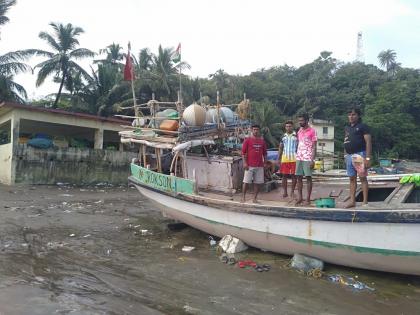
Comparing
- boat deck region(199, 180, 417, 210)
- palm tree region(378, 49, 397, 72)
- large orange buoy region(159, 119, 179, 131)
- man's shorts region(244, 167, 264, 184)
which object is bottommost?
boat deck region(199, 180, 417, 210)

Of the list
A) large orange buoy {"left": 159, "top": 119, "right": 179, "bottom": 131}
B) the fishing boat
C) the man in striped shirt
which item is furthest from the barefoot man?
large orange buoy {"left": 159, "top": 119, "right": 179, "bottom": 131}

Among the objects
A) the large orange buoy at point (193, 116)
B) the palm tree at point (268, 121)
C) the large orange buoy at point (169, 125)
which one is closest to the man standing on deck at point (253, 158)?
the large orange buoy at point (193, 116)

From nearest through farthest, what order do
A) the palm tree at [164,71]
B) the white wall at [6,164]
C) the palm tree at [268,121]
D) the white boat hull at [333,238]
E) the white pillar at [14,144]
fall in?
1. the white boat hull at [333,238]
2. the white pillar at [14,144]
3. the white wall at [6,164]
4. the palm tree at [164,71]
5. the palm tree at [268,121]

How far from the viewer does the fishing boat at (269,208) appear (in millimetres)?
5332

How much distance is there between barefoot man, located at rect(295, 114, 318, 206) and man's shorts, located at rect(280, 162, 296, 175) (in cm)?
42

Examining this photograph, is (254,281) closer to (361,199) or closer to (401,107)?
(361,199)

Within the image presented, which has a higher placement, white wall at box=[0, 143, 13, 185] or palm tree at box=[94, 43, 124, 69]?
palm tree at box=[94, 43, 124, 69]

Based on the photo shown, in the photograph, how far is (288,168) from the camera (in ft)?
23.4

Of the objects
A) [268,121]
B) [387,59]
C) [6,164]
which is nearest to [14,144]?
[6,164]

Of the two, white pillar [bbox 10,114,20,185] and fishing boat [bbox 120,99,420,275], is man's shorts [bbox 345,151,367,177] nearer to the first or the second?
fishing boat [bbox 120,99,420,275]

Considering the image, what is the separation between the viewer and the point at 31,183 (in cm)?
1800

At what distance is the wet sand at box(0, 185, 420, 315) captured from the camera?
4707 millimetres

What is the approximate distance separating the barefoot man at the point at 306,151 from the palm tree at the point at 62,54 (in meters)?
24.9

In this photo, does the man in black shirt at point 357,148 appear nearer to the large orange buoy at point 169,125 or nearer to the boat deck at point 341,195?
the boat deck at point 341,195
